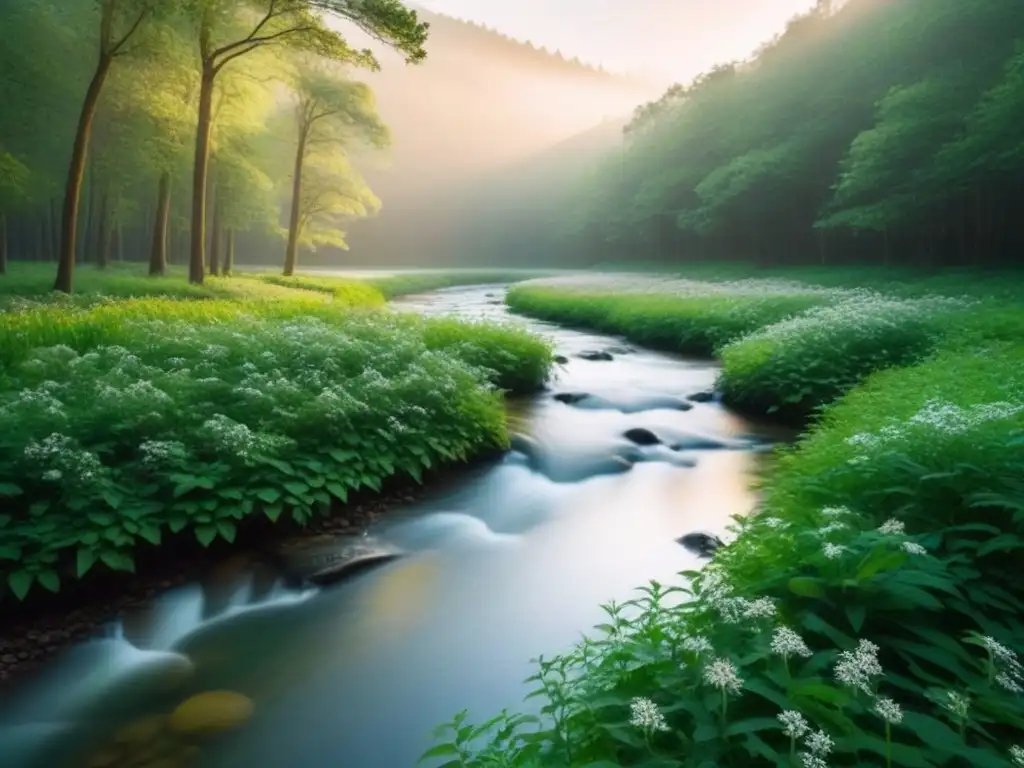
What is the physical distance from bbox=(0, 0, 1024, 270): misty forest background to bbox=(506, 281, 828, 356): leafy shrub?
971 cm

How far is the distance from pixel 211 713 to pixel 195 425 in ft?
11.0

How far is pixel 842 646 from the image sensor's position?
327 cm

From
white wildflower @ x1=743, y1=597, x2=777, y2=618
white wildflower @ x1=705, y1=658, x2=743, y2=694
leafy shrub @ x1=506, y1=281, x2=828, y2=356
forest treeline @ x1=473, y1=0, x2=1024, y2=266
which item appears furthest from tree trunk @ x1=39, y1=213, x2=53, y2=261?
white wildflower @ x1=705, y1=658, x2=743, y2=694

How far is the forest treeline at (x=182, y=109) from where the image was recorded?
17.9m

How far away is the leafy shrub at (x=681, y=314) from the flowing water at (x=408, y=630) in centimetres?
1023

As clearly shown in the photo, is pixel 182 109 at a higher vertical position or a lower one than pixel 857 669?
higher

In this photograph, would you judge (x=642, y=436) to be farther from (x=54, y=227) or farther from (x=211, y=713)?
(x=54, y=227)

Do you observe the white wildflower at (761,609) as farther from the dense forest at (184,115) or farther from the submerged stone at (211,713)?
the dense forest at (184,115)

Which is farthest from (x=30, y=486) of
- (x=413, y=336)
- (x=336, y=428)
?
(x=413, y=336)

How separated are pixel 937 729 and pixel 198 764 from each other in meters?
3.74

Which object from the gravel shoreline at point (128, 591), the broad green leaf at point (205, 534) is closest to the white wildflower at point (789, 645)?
the gravel shoreline at point (128, 591)

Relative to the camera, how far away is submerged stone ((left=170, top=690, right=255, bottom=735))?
13.9 ft

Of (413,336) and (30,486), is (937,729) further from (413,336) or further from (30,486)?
(413,336)

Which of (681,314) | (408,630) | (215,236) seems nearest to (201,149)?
(681,314)
